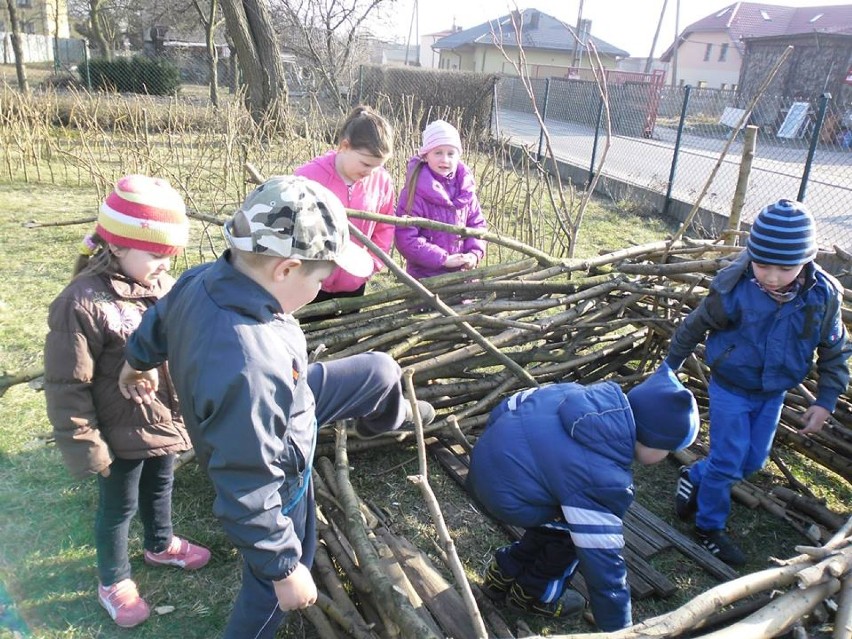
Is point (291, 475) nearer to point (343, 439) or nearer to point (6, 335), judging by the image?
point (343, 439)

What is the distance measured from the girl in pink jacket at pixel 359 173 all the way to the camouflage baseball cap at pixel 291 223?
130cm

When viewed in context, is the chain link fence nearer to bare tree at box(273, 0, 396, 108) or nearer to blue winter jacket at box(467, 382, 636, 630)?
bare tree at box(273, 0, 396, 108)

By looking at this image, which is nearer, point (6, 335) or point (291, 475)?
point (291, 475)

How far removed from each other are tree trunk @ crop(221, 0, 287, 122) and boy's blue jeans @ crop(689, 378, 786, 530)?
11658 mm

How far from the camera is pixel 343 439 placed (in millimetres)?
2488

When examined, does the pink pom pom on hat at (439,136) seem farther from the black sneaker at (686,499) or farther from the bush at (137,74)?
the bush at (137,74)

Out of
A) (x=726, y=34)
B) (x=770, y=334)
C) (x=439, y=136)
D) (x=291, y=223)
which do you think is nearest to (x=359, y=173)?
(x=439, y=136)

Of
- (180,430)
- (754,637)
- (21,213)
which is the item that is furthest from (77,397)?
(21,213)

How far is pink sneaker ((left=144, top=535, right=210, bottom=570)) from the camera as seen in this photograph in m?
2.36

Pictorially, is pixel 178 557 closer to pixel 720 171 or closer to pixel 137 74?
pixel 720 171

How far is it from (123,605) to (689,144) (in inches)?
632

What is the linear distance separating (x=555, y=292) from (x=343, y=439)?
1497mm

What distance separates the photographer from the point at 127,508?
6.76 ft

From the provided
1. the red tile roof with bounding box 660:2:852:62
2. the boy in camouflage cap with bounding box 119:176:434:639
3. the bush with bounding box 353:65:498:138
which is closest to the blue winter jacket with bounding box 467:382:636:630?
the boy in camouflage cap with bounding box 119:176:434:639
